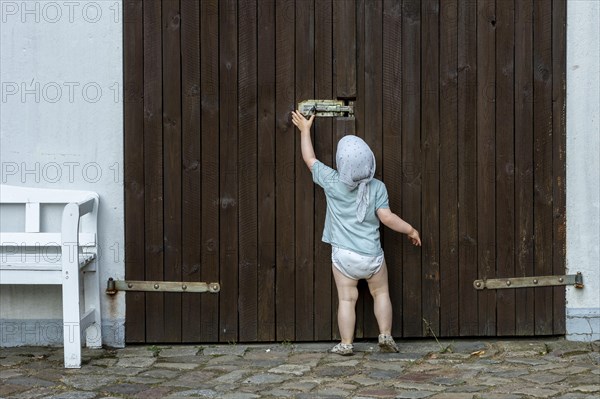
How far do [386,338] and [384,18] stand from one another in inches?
75.3

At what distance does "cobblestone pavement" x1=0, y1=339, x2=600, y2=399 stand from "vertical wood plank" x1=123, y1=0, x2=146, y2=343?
0.23 metres

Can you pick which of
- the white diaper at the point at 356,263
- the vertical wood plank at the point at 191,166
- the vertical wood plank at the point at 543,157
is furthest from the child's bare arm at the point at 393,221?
the vertical wood plank at the point at 191,166

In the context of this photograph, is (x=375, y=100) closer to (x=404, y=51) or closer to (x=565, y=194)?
(x=404, y=51)

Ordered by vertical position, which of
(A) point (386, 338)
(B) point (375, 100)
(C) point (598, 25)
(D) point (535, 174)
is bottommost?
(A) point (386, 338)

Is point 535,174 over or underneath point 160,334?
over

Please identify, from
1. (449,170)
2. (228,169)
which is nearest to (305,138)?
(228,169)

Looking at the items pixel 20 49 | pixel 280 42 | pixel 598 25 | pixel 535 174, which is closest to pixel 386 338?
pixel 535 174

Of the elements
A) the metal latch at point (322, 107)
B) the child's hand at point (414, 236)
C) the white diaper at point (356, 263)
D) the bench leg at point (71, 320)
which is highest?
the metal latch at point (322, 107)

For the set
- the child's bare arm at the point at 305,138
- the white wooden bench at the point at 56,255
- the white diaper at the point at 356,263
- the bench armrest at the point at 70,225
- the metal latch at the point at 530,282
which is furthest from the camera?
the metal latch at the point at 530,282

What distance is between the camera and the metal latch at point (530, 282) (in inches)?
259

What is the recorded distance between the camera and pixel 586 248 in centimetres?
659

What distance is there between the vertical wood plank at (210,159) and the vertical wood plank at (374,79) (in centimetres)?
90

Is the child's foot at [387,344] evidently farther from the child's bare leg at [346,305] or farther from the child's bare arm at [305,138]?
the child's bare arm at [305,138]

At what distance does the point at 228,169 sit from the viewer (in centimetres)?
650
